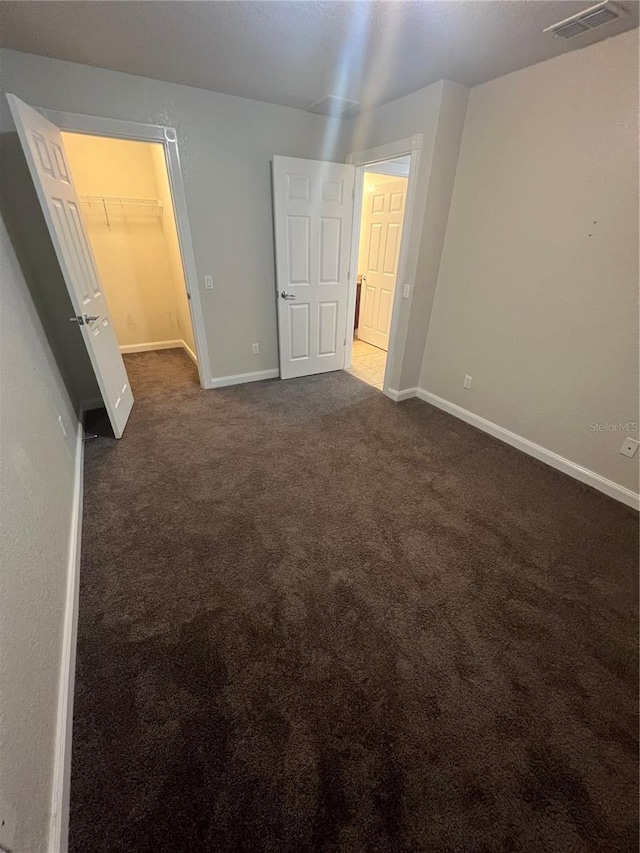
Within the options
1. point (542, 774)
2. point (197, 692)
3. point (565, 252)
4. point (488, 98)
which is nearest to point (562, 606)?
point (542, 774)

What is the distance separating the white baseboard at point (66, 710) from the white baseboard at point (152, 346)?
334 centimetres

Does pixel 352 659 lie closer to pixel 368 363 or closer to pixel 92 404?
pixel 92 404

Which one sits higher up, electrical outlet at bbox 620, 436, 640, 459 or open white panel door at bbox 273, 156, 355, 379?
open white panel door at bbox 273, 156, 355, 379

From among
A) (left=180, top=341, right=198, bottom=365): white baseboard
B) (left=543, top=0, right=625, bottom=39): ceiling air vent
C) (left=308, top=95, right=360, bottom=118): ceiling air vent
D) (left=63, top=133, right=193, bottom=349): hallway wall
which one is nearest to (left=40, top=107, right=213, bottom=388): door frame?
(left=63, top=133, right=193, bottom=349): hallway wall

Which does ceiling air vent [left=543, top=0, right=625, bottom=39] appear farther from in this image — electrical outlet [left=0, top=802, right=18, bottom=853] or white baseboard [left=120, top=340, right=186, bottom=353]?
white baseboard [left=120, top=340, right=186, bottom=353]

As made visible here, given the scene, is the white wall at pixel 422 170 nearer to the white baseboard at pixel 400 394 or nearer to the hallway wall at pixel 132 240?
the white baseboard at pixel 400 394

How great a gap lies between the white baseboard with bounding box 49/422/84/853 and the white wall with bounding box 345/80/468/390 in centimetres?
278

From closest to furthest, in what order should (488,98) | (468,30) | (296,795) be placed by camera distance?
(296,795) → (468,30) → (488,98)

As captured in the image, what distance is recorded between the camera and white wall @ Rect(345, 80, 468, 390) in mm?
2395

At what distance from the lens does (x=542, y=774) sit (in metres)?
1.05

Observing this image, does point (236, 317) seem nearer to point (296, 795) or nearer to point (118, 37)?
point (118, 37)

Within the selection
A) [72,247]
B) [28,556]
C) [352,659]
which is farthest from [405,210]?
[28,556]

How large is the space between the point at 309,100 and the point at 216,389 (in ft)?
8.31

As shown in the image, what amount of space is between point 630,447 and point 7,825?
9.67 ft
